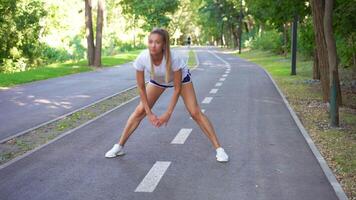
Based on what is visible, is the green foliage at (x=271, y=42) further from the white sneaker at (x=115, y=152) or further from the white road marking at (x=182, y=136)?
the white sneaker at (x=115, y=152)

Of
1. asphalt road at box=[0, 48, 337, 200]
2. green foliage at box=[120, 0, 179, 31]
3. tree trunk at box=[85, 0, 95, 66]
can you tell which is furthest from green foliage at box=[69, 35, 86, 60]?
asphalt road at box=[0, 48, 337, 200]

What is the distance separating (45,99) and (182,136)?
7.20 metres

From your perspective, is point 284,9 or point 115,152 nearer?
point 115,152

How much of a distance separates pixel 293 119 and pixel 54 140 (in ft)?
16.5

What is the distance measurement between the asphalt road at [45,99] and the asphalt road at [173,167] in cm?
171

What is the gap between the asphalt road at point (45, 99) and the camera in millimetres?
10750

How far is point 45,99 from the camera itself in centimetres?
1477

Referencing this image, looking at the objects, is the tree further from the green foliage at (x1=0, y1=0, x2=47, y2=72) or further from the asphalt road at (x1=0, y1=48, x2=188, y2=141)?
the asphalt road at (x1=0, y1=48, x2=188, y2=141)

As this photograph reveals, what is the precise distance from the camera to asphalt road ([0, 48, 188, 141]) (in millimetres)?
10750

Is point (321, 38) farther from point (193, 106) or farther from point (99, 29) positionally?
point (99, 29)

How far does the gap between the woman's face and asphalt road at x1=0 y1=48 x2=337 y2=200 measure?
4.83 ft

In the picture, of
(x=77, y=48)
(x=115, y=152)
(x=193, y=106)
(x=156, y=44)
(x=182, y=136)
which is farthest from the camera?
(x=77, y=48)

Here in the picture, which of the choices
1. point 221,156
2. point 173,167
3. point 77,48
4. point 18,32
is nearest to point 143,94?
point 173,167

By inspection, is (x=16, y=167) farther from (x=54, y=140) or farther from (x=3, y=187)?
(x=54, y=140)
